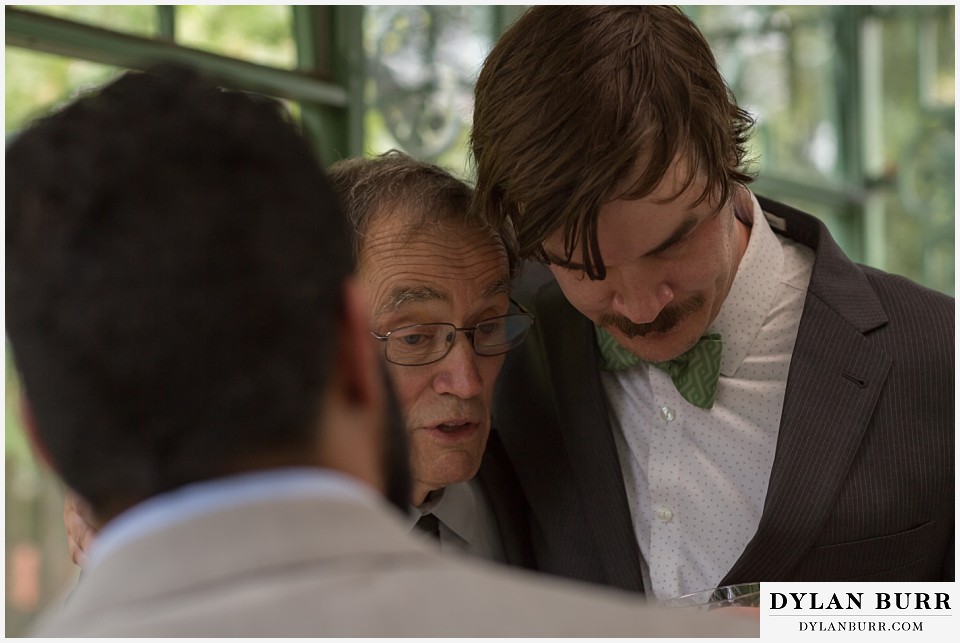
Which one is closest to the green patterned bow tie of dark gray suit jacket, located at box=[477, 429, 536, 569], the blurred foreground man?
dark gray suit jacket, located at box=[477, 429, 536, 569]

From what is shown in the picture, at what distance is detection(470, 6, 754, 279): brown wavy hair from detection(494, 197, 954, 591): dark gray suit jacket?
11.5 inches

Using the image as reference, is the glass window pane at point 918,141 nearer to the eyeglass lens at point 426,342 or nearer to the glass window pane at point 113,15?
the glass window pane at point 113,15

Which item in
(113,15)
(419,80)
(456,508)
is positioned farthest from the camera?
(419,80)

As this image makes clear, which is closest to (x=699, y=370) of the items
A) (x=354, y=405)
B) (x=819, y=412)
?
(x=819, y=412)

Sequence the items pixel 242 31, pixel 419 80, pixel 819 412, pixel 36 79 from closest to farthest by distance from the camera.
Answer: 1. pixel 819 412
2. pixel 36 79
3. pixel 242 31
4. pixel 419 80

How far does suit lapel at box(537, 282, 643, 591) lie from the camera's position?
6.07 ft

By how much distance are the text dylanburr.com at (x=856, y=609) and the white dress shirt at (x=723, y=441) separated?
0.59ft

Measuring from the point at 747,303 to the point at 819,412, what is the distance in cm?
23

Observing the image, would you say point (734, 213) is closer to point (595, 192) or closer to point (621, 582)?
point (595, 192)

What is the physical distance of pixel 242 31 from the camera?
3406mm

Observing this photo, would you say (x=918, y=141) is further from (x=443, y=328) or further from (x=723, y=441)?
(x=443, y=328)

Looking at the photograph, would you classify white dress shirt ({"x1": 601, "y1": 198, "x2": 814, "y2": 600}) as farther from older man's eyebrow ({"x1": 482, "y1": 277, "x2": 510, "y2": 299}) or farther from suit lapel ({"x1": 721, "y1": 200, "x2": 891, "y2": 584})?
older man's eyebrow ({"x1": 482, "y1": 277, "x2": 510, "y2": 299})

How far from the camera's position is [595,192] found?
160 centimetres

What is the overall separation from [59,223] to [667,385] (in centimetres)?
132
